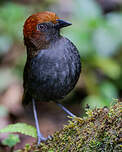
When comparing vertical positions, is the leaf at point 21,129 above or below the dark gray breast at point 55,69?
below

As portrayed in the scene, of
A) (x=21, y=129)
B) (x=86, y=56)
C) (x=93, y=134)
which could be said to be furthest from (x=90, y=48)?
(x=93, y=134)

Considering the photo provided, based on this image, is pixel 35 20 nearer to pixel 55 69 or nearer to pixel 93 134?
pixel 55 69

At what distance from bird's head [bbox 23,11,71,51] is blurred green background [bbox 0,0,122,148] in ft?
7.30

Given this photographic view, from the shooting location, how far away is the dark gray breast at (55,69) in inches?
159

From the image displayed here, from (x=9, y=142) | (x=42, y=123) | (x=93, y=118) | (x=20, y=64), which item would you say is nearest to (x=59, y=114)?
(x=42, y=123)

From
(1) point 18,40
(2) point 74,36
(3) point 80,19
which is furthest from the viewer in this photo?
(1) point 18,40

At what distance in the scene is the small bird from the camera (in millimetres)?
4039

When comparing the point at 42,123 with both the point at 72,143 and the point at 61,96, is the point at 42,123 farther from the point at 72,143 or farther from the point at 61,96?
the point at 72,143

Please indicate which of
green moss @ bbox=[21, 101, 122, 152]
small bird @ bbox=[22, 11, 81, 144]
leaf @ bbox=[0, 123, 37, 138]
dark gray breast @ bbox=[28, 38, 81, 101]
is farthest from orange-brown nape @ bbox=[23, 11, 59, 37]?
green moss @ bbox=[21, 101, 122, 152]

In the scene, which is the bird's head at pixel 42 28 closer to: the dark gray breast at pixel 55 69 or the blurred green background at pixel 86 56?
the dark gray breast at pixel 55 69

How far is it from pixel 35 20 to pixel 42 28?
0.13m

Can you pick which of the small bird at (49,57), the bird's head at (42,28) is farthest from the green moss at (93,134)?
the bird's head at (42,28)

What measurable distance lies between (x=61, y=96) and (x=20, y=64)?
9.88 ft

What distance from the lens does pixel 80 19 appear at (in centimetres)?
716
